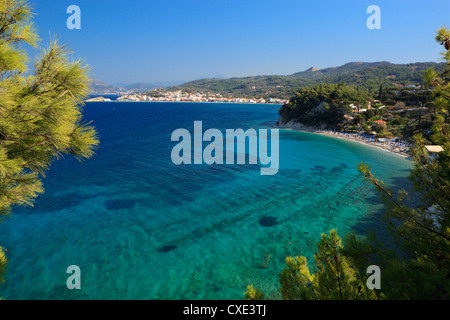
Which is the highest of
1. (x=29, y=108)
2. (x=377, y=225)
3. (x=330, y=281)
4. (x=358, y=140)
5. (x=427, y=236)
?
(x=29, y=108)

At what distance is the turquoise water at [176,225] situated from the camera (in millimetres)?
9820

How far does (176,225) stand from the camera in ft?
47.4

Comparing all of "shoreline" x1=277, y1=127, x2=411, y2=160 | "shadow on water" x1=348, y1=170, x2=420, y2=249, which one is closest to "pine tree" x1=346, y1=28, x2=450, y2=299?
"shadow on water" x1=348, y1=170, x2=420, y2=249

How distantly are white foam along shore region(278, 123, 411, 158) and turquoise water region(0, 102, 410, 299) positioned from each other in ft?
24.2

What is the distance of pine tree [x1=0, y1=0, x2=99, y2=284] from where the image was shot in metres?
2.91

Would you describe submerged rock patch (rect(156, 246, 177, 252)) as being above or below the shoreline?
below

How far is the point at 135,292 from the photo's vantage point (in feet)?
30.3

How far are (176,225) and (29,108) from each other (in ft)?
41.5

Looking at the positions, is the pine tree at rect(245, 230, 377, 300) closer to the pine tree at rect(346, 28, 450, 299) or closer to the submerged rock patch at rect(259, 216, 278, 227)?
the pine tree at rect(346, 28, 450, 299)

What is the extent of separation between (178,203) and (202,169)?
28.3ft

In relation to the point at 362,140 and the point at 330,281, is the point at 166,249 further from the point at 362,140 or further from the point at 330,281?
the point at 362,140

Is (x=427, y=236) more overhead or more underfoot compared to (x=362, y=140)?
more overhead

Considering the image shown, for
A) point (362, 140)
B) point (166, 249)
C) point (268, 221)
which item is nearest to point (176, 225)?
point (166, 249)

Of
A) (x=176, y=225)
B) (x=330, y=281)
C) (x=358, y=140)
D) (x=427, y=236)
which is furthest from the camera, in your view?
(x=358, y=140)
